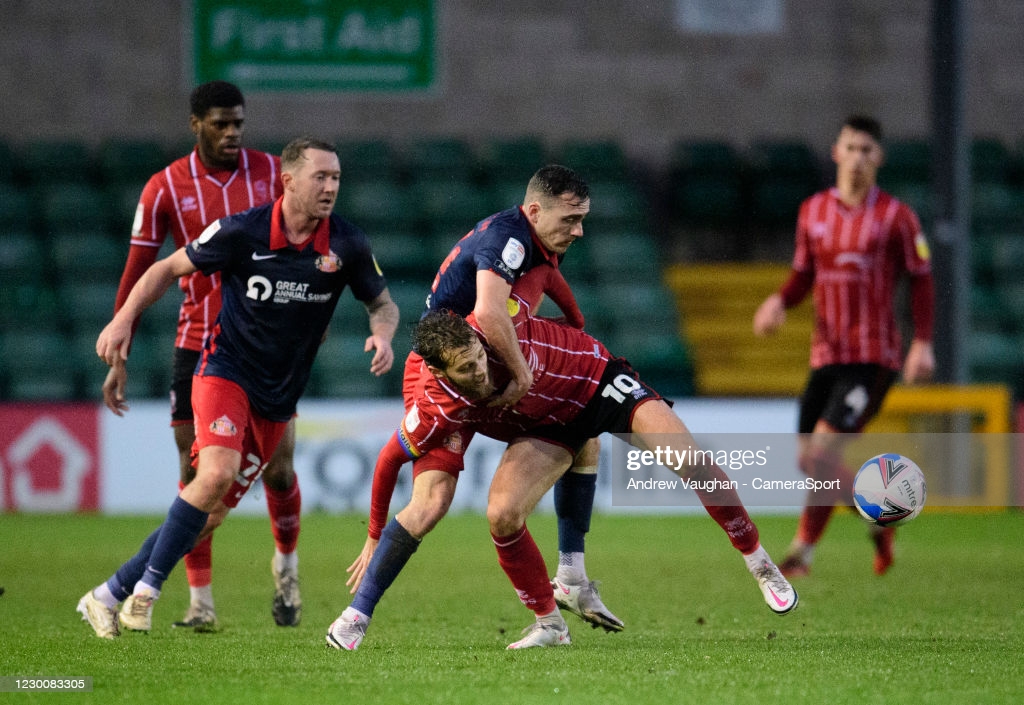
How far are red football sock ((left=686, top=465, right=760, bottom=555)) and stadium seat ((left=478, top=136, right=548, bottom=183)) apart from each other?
9.26 meters

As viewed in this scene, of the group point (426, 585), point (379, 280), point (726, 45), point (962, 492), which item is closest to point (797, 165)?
point (726, 45)

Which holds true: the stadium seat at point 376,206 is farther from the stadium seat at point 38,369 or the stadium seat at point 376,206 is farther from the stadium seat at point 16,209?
the stadium seat at point 38,369

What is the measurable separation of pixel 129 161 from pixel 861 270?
326 inches

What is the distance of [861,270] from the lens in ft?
25.0

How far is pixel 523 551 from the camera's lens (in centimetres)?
507

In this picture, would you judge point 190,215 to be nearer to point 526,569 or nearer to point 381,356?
point 381,356

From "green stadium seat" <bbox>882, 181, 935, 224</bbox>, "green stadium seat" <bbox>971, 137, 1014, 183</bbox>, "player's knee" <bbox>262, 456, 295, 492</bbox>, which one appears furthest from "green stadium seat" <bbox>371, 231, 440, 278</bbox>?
"player's knee" <bbox>262, 456, 295, 492</bbox>

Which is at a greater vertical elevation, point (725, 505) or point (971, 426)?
point (725, 505)

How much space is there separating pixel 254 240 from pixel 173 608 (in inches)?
69.3

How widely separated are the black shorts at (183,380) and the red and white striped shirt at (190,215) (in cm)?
4

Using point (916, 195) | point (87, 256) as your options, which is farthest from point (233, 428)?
point (916, 195)

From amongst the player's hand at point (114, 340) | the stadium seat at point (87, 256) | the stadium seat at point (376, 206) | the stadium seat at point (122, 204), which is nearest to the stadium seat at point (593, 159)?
the stadium seat at point (376, 206)

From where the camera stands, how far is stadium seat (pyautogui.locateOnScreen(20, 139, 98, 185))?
44.9 feet

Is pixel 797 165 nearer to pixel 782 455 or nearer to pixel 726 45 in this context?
pixel 726 45
